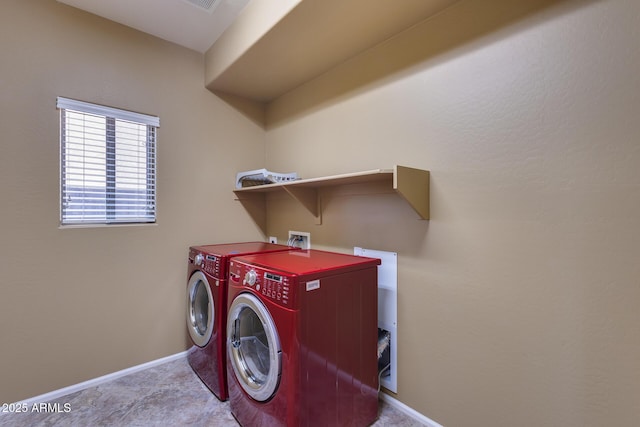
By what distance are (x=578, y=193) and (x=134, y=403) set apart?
8.57 ft

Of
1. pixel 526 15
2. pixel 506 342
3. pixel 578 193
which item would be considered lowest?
pixel 506 342

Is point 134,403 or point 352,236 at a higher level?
point 352,236

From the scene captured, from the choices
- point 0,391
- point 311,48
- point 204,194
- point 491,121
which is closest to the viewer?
point 491,121

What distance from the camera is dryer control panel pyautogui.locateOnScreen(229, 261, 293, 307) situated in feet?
4.18

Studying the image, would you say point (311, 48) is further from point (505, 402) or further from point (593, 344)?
point (505, 402)

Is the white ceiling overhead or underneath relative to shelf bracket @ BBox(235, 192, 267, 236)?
overhead

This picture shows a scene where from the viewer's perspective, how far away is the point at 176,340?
7.63 feet

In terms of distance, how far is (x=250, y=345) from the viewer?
1652 mm

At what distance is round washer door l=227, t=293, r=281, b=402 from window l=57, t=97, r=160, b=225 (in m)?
1.19

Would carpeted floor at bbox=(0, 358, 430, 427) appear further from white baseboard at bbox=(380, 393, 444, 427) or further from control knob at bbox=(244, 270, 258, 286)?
control knob at bbox=(244, 270, 258, 286)

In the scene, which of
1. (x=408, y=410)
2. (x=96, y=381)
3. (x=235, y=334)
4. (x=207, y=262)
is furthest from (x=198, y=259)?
(x=408, y=410)

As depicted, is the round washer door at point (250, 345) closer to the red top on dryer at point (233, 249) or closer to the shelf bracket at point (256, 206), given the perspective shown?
the red top on dryer at point (233, 249)

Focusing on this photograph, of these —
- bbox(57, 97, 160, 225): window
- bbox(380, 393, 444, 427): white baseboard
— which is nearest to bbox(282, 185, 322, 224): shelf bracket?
bbox(57, 97, 160, 225): window

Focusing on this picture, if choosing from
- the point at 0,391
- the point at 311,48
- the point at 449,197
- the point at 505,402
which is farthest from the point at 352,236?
the point at 0,391
